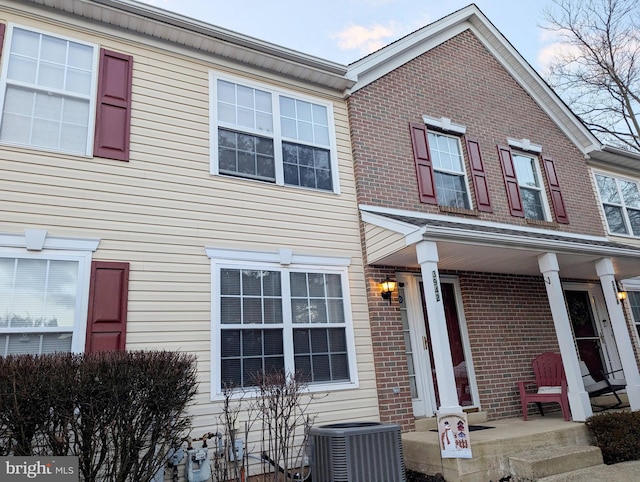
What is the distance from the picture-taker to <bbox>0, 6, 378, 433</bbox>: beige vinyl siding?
4.89 m

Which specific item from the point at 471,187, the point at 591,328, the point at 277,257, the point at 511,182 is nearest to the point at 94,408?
the point at 277,257

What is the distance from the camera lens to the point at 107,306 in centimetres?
476

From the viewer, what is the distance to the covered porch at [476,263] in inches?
215

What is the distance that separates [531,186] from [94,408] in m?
8.60

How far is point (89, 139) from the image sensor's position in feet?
17.3

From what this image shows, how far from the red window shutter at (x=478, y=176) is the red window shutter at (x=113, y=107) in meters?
5.80

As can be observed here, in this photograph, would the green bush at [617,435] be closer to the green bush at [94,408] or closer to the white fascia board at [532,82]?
the green bush at [94,408]

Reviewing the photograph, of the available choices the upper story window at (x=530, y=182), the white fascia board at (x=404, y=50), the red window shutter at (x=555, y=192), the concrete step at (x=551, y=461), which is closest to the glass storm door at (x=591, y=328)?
the red window shutter at (x=555, y=192)

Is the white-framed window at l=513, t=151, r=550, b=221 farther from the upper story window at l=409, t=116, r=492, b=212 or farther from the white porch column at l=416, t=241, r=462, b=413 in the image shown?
the white porch column at l=416, t=241, r=462, b=413

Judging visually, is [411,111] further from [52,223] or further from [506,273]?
[52,223]

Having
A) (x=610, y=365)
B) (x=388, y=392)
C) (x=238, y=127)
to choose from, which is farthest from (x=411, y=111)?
(x=610, y=365)

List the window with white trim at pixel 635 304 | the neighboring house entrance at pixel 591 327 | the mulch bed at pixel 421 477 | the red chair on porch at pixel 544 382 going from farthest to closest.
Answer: the window with white trim at pixel 635 304
the neighboring house entrance at pixel 591 327
the red chair on porch at pixel 544 382
the mulch bed at pixel 421 477

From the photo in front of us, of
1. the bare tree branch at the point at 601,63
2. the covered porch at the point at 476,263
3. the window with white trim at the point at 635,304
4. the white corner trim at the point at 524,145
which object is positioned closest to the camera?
the covered porch at the point at 476,263

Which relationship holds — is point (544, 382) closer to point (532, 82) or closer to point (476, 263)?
point (476, 263)
